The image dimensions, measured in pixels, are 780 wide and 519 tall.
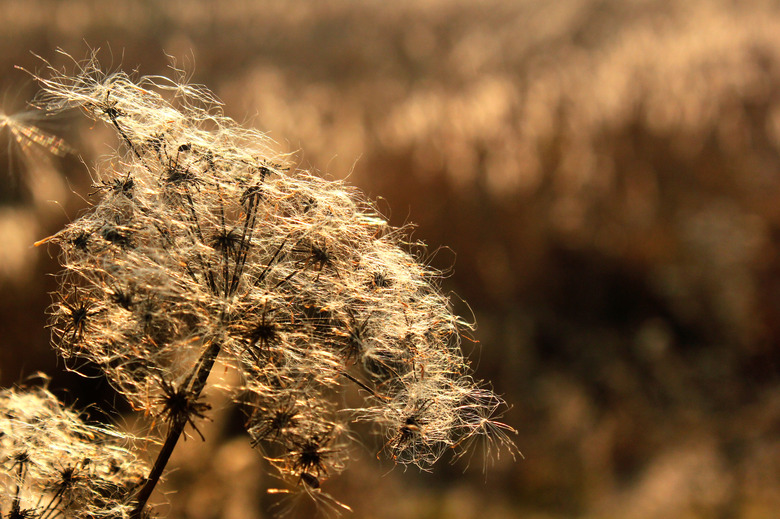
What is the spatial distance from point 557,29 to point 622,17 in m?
1.17

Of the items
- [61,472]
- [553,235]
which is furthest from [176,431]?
[553,235]

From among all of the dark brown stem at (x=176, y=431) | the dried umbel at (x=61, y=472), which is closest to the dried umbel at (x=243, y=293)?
the dark brown stem at (x=176, y=431)

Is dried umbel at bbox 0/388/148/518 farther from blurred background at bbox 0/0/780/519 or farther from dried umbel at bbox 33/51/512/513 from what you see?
blurred background at bbox 0/0/780/519

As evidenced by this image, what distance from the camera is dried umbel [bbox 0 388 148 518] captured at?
4.37 ft

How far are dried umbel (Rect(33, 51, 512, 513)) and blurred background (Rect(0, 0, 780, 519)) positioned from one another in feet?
1.98

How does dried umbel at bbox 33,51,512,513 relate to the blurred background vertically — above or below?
below

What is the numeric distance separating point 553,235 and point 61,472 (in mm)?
4215

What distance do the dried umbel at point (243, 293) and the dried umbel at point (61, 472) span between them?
8.2 inches

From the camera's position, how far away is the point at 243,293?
4.10ft

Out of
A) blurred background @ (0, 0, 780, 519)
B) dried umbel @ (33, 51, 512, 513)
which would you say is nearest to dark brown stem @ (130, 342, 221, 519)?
dried umbel @ (33, 51, 512, 513)

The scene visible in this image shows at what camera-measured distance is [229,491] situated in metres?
2.73

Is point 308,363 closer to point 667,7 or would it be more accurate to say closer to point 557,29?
point 557,29

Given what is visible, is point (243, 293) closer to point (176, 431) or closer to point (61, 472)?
point (176, 431)

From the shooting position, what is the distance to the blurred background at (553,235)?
3576 mm
